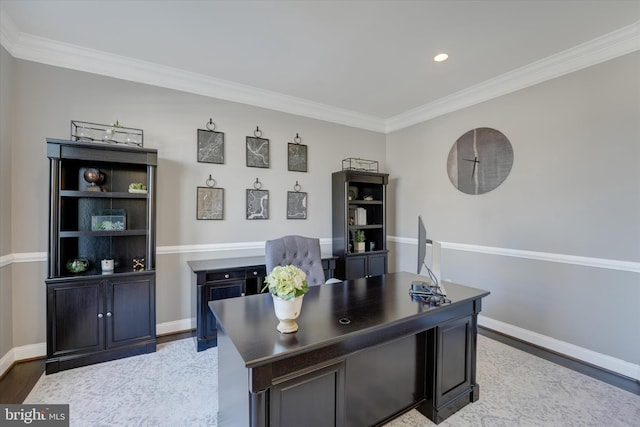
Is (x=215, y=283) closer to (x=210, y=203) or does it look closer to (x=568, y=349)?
(x=210, y=203)

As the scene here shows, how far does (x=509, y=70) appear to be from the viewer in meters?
2.98

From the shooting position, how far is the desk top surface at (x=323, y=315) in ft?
3.99

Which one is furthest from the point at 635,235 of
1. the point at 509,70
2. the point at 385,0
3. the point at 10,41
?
the point at 10,41

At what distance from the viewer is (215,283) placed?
9.15 feet

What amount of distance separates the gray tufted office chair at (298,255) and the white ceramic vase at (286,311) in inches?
46.0

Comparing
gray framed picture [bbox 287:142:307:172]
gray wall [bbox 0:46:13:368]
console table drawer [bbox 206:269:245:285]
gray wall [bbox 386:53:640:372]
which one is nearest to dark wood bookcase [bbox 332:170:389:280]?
gray framed picture [bbox 287:142:307:172]

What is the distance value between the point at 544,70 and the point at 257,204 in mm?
3499

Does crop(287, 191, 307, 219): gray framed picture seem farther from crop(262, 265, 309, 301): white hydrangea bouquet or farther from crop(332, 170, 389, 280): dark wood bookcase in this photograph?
crop(262, 265, 309, 301): white hydrangea bouquet

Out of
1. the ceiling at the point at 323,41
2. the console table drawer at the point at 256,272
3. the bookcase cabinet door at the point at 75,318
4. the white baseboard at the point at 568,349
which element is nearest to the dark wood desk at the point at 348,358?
the console table drawer at the point at 256,272

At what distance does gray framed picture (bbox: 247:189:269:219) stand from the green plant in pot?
55.4 inches

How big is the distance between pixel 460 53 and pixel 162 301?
13.3ft

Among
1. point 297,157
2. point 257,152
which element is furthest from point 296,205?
point 257,152

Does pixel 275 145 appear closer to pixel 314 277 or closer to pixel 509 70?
pixel 314 277

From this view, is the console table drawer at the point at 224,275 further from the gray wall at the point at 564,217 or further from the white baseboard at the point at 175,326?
the gray wall at the point at 564,217
